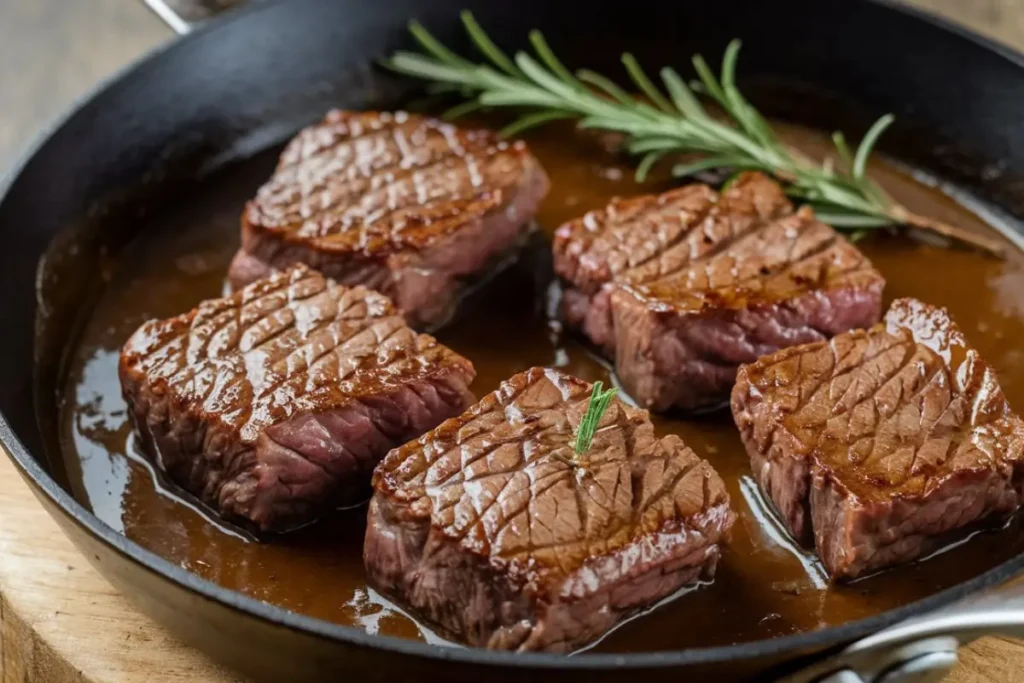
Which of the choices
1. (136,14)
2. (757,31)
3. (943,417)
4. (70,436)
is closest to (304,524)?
(70,436)

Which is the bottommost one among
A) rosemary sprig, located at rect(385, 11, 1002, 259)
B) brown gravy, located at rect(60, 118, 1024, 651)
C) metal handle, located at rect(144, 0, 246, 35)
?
brown gravy, located at rect(60, 118, 1024, 651)

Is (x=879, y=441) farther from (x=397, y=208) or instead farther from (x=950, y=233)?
(x=397, y=208)

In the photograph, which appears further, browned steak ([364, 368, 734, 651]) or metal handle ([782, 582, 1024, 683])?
browned steak ([364, 368, 734, 651])

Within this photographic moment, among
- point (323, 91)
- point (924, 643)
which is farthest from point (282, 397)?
point (323, 91)

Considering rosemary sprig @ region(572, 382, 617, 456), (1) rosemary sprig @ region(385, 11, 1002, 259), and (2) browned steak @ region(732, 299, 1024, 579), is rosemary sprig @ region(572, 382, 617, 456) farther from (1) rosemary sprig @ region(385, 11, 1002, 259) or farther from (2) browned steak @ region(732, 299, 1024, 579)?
(1) rosemary sprig @ region(385, 11, 1002, 259)

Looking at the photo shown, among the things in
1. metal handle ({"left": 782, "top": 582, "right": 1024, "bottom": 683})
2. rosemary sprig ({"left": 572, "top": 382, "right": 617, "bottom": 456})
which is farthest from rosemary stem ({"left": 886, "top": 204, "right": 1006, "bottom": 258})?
metal handle ({"left": 782, "top": 582, "right": 1024, "bottom": 683})

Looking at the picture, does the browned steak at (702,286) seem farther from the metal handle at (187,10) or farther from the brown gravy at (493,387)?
the metal handle at (187,10)
